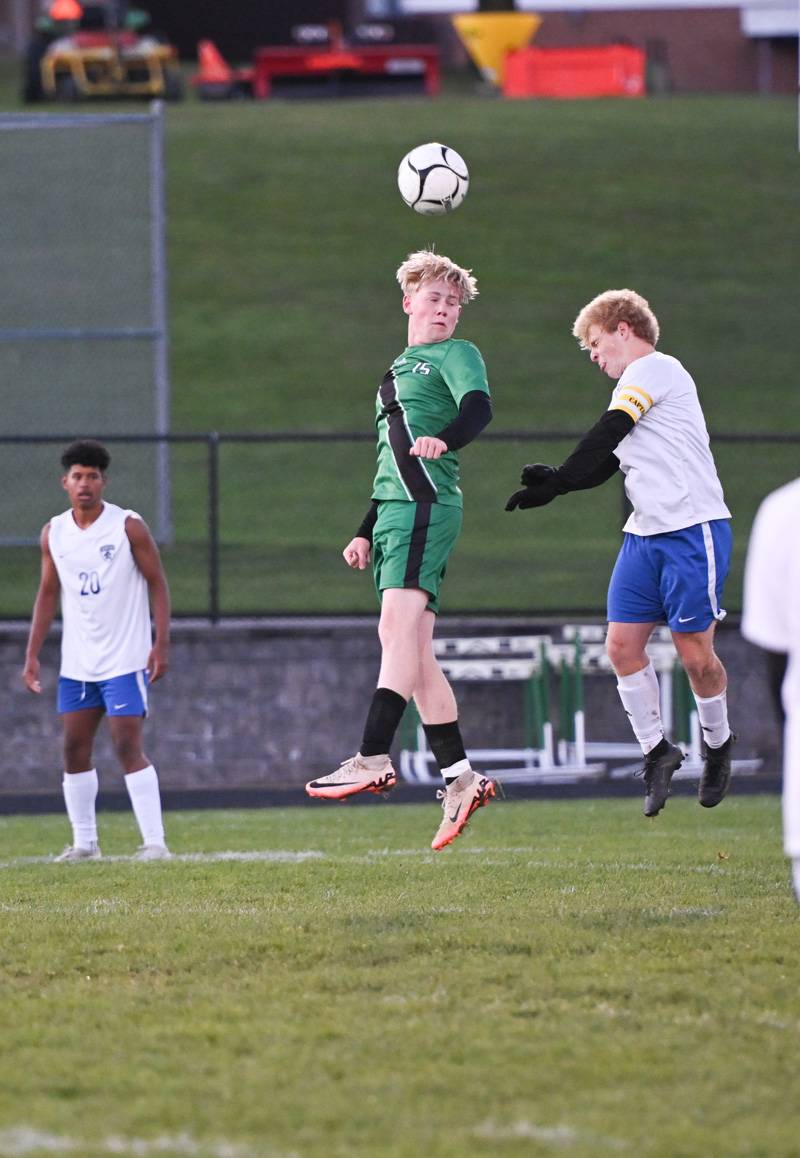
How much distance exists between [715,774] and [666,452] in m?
1.38

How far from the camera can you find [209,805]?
1313cm

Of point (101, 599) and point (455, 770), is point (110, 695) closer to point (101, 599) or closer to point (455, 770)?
point (101, 599)

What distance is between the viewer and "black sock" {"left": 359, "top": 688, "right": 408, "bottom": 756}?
6.74 metres

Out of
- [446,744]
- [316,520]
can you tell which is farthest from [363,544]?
[316,520]

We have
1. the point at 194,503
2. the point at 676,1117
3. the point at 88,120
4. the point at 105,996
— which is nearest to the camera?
the point at 676,1117

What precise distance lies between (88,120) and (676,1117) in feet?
46.0

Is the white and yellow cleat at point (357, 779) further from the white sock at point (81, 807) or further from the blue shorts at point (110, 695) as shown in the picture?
the white sock at point (81, 807)

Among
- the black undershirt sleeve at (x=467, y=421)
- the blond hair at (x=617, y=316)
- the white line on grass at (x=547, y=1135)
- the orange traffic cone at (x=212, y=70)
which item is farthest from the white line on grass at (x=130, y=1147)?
the orange traffic cone at (x=212, y=70)

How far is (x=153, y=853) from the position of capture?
355 inches

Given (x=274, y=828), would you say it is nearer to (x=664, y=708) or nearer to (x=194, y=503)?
(x=664, y=708)

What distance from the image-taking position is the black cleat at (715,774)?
24.7 feet

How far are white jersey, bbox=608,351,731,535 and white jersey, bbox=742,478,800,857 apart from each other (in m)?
2.87

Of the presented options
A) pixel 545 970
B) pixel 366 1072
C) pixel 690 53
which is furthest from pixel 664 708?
pixel 690 53

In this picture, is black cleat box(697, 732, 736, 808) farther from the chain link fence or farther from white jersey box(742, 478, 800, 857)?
the chain link fence
